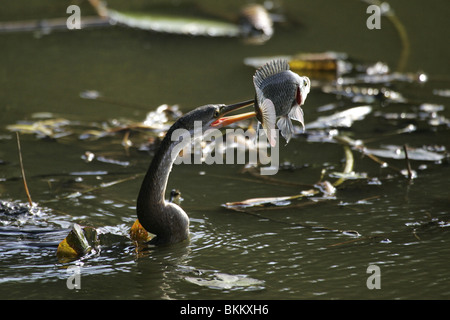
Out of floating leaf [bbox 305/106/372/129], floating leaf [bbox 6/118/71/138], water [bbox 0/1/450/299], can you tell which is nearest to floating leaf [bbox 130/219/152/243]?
water [bbox 0/1/450/299]

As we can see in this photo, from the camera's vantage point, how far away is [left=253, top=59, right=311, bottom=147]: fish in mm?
3760

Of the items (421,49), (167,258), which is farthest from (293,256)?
(421,49)

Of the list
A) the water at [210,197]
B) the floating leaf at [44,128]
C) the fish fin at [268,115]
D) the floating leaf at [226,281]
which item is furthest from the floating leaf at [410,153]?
the floating leaf at [44,128]

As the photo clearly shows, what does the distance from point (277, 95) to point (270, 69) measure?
153 millimetres

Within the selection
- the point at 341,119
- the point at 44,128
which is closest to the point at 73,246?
the point at 44,128

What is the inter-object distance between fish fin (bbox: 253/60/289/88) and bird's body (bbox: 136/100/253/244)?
0.96ft

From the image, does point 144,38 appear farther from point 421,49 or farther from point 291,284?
point 291,284

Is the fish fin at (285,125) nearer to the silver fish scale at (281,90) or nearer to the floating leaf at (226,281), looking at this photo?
the silver fish scale at (281,90)

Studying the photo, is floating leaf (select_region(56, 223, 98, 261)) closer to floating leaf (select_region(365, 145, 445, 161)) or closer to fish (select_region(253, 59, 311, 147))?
fish (select_region(253, 59, 311, 147))

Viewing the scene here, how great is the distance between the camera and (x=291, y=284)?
12.3 ft

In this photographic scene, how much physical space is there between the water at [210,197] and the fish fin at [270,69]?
0.97 metres

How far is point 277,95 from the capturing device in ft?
12.4

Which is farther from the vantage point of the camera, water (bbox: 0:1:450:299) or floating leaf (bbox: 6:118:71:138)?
floating leaf (bbox: 6:118:71:138)

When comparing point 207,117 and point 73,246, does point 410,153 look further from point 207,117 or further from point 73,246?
point 73,246
